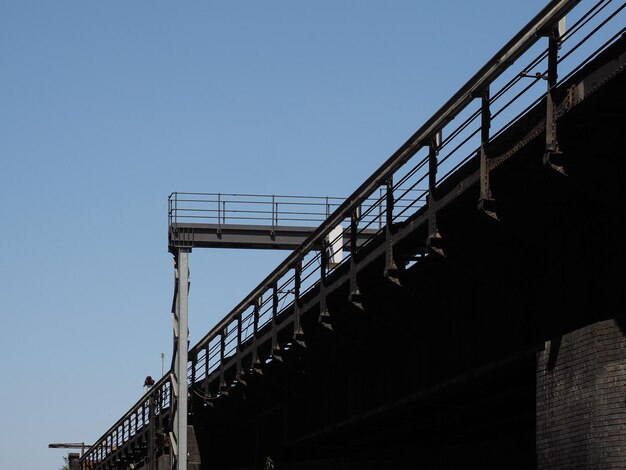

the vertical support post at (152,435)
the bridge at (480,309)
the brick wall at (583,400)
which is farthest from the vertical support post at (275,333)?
the vertical support post at (152,435)

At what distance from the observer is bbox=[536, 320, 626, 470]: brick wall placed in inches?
584

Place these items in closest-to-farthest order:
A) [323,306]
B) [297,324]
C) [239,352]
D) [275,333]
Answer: [323,306] → [297,324] → [275,333] → [239,352]

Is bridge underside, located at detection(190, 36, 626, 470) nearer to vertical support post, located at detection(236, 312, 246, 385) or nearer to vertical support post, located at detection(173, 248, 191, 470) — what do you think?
vertical support post, located at detection(236, 312, 246, 385)

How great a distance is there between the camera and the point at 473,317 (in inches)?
840

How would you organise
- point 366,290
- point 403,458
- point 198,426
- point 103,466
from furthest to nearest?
point 103,466 → point 198,426 → point 403,458 → point 366,290

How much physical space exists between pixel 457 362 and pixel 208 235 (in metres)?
20.7

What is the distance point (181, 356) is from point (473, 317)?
20727 millimetres

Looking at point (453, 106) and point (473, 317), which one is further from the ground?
point (453, 106)

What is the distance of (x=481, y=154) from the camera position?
1775 cm

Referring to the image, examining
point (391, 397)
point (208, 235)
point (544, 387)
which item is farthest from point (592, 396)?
point (208, 235)

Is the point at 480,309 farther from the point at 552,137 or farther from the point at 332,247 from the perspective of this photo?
the point at 332,247

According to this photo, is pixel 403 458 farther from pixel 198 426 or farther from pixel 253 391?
pixel 198 426

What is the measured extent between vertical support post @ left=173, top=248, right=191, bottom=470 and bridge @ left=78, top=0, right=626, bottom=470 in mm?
3507

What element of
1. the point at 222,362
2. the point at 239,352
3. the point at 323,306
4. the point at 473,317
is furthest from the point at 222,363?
the point at 473,317
